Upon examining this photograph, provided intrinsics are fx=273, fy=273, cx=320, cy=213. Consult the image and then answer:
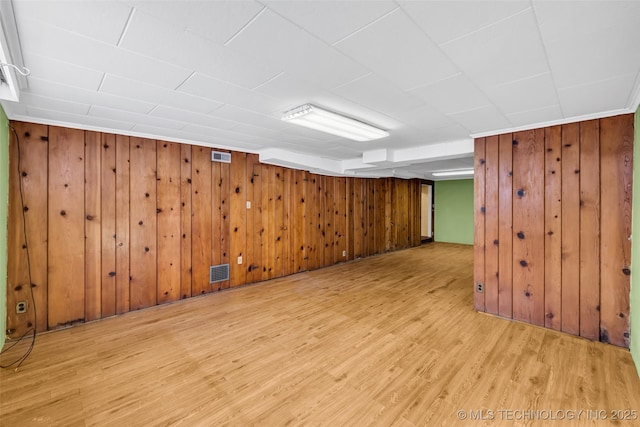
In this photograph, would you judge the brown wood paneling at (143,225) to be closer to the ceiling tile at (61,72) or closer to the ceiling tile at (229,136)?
the ceiling tile at (229,136)

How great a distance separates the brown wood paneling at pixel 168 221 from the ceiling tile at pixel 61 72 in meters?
1.61

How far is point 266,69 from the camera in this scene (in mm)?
1833

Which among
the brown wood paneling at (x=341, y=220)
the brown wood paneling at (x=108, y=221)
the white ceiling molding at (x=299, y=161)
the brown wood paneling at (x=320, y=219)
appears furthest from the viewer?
the brown wood paneling at (x=341, y=220)

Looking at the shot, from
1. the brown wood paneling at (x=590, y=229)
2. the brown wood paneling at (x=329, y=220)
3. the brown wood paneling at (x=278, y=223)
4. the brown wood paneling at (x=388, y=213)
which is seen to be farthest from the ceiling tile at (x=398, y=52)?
the brown wood paneling at (x=388, y=213)

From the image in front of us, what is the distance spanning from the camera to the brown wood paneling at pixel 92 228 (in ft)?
10.2

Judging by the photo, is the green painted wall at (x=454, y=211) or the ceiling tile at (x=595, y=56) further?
the green painted wall at (x=454, y=211)

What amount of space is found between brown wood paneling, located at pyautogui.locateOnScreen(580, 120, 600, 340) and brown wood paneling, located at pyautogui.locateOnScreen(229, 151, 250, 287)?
425 centimetres

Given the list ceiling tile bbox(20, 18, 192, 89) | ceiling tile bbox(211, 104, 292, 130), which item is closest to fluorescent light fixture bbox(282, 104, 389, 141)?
ceiling tile bbox(211, 104, 292, 130)

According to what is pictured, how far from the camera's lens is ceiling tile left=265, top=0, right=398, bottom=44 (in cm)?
124

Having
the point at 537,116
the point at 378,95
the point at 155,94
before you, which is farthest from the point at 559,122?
the point at 155,94

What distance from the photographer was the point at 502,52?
1615 mm

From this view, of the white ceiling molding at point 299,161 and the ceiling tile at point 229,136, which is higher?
the ceiling tile at point 229,136

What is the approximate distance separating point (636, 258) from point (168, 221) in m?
4.95

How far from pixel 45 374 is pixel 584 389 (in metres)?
4.08
